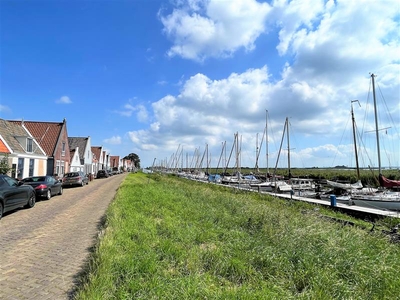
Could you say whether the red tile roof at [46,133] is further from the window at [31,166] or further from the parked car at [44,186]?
the parked car at [44,186]

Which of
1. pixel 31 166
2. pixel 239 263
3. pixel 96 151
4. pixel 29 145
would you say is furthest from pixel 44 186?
pixel 96 151

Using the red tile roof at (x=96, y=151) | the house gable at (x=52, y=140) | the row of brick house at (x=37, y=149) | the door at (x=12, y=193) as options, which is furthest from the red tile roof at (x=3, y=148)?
the red tile roof at (x=96, y=151)

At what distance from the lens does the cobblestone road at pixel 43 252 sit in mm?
4910

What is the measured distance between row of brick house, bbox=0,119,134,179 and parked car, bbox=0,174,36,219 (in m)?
11.5

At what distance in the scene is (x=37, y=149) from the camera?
31.8 m

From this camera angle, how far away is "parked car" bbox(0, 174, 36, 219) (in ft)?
37.1

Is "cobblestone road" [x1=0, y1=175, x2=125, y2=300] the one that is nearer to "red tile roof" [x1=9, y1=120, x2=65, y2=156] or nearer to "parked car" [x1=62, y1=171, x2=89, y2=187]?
"parked car" [x1=62, y1=171, x2=89, y2=187]

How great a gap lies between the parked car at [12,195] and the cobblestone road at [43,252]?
0.50m

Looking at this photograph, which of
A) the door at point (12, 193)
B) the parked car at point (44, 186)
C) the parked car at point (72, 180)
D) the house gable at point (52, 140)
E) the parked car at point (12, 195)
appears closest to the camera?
the parked car at point (12, 195)

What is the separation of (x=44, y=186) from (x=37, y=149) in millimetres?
17372

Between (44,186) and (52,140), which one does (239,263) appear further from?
(52,140)

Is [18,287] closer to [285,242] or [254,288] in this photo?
[254,288]

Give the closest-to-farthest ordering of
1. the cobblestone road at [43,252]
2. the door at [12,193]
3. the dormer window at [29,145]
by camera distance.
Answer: the cobblestone road at [43,252] < the door at [12,193] < the dormer window at [29,145]

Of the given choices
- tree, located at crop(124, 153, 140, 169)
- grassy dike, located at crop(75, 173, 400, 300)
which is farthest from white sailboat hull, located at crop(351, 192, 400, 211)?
tree, located at crop(124, 153, 140, 169)
